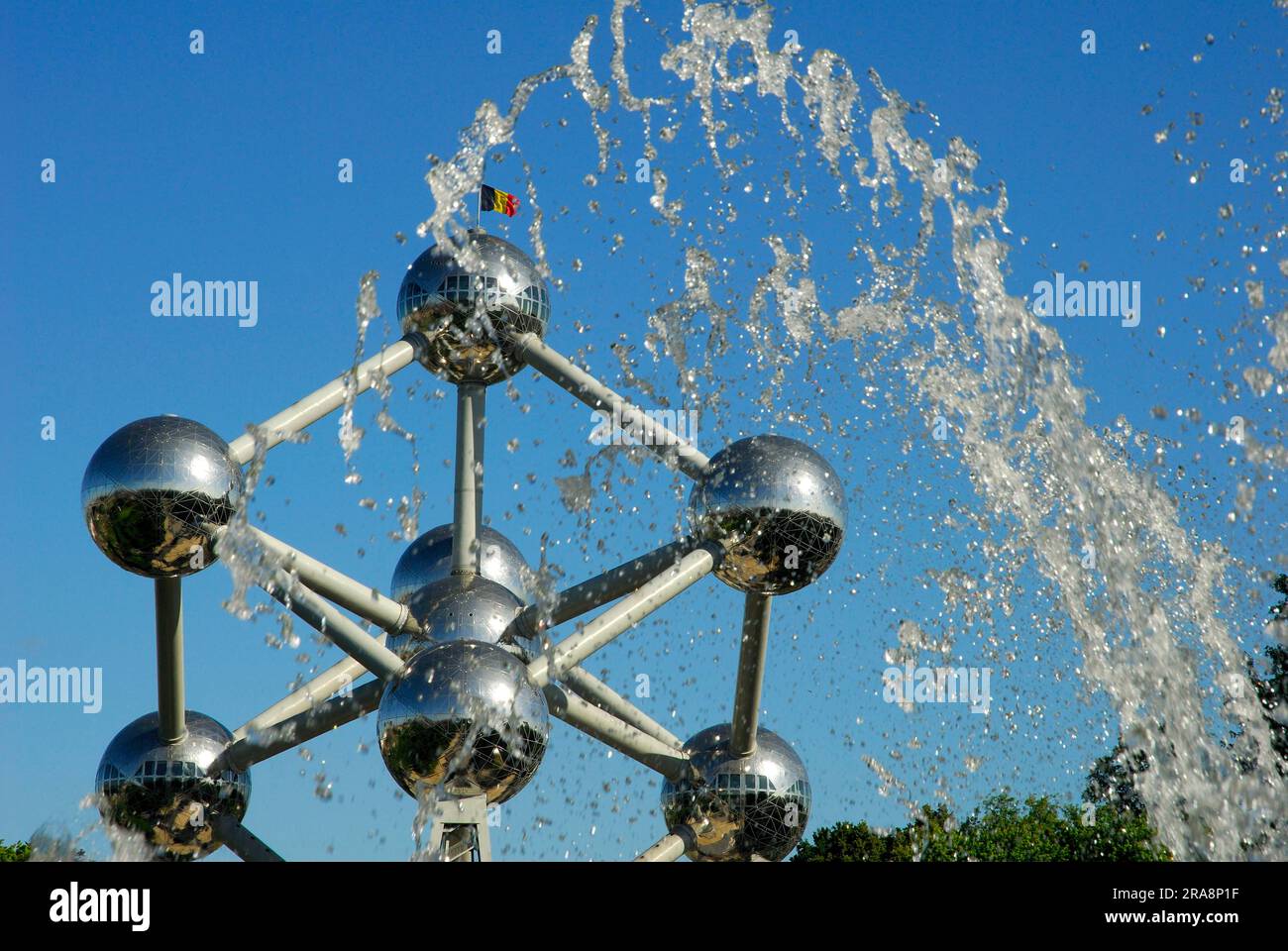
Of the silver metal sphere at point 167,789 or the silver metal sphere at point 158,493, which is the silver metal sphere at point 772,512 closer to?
the silver metal sphere at point 158,493

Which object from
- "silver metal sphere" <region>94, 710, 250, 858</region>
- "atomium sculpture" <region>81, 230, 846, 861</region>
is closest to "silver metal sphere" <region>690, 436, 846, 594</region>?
"atomium sculpture" <region>81, 230, 846, 861</region>

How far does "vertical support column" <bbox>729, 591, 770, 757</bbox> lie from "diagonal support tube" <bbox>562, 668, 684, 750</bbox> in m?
1.09

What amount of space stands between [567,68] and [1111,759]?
1222 cm

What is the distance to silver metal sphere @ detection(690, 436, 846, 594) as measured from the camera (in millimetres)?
11359

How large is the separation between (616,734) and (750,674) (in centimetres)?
123

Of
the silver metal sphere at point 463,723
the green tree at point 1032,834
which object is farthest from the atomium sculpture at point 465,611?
the green tree at point 1032,834

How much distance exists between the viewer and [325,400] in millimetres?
12250

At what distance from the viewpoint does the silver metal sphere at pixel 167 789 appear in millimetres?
12836

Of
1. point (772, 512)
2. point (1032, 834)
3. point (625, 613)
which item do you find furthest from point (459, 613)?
point (1032, 834)

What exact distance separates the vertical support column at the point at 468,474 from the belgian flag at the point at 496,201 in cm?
178

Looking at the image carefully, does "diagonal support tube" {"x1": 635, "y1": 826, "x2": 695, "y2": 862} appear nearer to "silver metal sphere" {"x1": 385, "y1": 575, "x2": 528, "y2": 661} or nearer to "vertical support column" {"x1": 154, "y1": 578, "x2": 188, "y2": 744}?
"silver metal sphere" {"x1": 385, "y1": 575, "x2": 528, "y2": 661}

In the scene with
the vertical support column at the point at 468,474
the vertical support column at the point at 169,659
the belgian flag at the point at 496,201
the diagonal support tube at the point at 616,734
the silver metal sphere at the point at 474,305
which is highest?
the belgian flag at the point at 496,201
